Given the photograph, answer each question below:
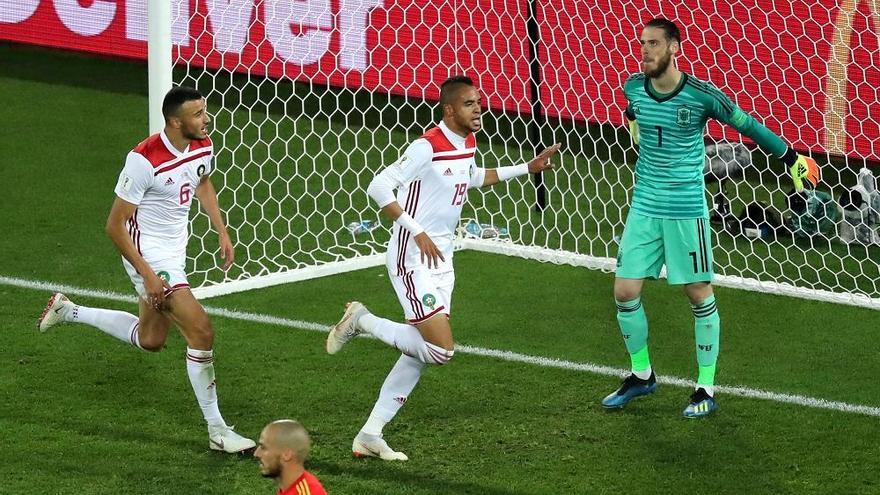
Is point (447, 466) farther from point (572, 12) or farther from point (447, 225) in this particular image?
point (572, 12)

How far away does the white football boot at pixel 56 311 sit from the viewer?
823 centimetres

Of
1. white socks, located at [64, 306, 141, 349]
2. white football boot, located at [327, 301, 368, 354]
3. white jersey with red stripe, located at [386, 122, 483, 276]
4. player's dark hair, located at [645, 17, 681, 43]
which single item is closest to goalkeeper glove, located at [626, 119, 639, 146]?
player's dark hair, located at [645, 17, 681, 43]

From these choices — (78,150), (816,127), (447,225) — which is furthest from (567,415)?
(78,150)

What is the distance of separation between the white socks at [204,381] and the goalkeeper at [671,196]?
210 cm

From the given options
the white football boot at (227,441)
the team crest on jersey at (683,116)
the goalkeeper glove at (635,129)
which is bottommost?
the white football boot at (227,441)

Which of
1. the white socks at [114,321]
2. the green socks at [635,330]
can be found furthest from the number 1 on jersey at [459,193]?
the white socks at [114,321]

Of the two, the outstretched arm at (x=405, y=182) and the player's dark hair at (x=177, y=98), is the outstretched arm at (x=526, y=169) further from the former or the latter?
the player's dark hair at (x=177, y=98)

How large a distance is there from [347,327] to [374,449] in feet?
2.39

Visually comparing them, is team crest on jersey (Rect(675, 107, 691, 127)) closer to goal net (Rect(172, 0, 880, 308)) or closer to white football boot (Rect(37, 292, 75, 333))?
goal net (Rect(172, 0, 880, 308))

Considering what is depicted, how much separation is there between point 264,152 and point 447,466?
6595 millimetres

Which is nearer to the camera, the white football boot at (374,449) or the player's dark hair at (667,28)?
the white football boot at (374,449)

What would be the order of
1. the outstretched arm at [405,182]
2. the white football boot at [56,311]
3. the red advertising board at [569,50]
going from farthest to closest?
the red advertising board at [569,50] < the white football boot at [56,311] < the outstretched arm at [405,182]

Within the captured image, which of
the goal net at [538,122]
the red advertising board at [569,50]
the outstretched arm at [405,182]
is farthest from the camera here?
the red advertising board at [569,50]

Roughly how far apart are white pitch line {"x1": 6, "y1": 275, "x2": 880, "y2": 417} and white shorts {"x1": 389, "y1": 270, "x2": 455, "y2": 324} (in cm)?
168
